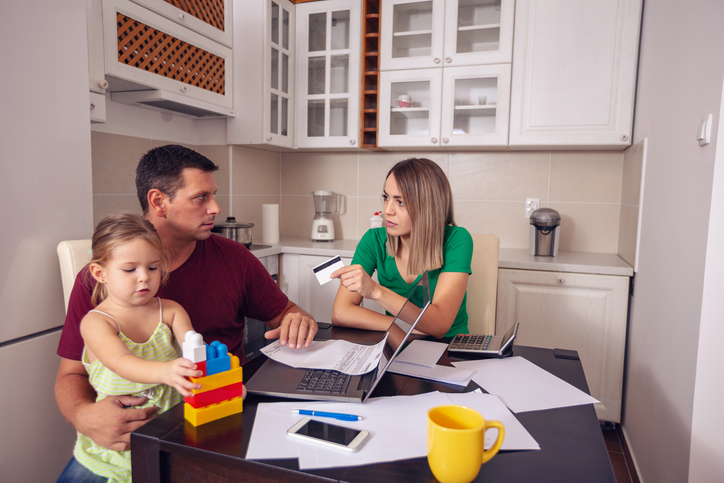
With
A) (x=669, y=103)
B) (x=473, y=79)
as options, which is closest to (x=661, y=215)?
(x=669, y=103)

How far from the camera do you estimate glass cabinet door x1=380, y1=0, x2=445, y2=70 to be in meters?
2.71

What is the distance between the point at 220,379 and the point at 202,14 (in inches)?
86.9

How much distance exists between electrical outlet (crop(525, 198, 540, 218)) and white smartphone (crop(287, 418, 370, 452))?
7.88 ft

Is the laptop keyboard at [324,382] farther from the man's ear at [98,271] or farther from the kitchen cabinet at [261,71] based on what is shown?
the kitchen cabinet at [261,71]

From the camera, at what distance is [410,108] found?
276cm

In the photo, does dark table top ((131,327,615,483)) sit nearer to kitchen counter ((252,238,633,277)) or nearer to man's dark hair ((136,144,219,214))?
man's dark hair ((136,144,219,214))

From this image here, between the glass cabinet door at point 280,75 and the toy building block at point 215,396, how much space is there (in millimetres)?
2130

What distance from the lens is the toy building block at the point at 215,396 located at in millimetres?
780

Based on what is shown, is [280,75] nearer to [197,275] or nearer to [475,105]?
[475,105]

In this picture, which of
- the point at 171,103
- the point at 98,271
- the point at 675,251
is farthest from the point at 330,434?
the point at 171,103

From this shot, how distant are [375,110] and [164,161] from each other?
1.74 m

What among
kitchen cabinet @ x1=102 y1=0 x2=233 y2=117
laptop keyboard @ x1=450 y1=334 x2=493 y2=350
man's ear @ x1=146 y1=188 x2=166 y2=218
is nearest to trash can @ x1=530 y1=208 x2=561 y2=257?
laptop keyboard @ x1=450 y1=334 x2=493 y2=350

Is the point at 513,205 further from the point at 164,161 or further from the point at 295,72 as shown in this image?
the point at 164,161

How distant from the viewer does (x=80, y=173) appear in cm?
141
